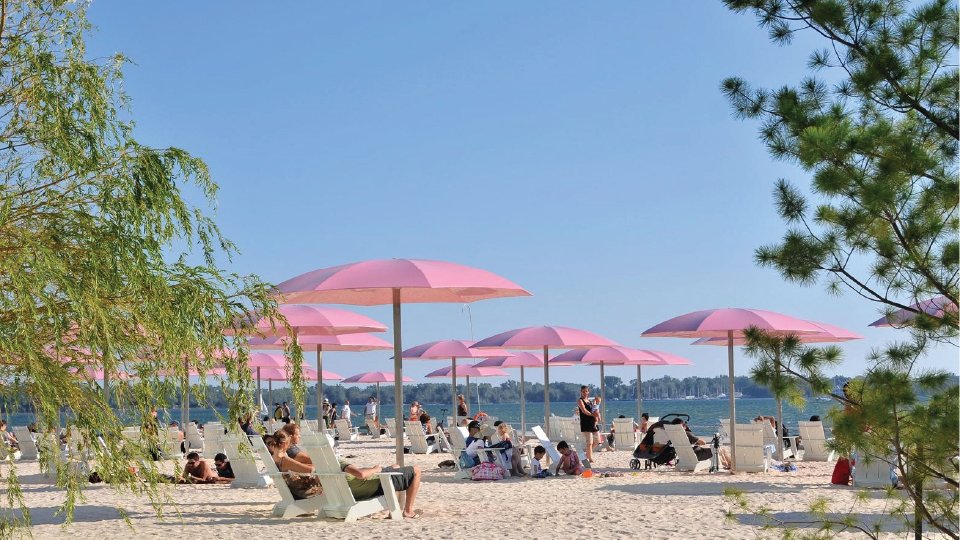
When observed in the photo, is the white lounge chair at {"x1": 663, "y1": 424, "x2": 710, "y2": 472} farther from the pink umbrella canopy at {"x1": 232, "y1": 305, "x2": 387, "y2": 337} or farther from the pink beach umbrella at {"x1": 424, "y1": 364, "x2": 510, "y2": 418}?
the pink beach umbrella at {"x1": 424, "y1": 364, "x2": 510, "y2": 418}

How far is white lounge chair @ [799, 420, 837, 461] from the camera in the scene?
1552 centimetres

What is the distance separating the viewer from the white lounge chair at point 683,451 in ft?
45.4

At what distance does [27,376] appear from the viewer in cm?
561

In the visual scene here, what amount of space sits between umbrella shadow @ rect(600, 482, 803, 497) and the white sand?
0.04 ft

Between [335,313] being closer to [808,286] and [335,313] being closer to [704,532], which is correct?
[704,532]

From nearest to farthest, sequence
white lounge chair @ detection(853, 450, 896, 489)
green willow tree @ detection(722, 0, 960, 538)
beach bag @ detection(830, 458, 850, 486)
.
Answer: green willow tree @ detection(722, 0, 960, 538)
white lounge chair @ detection(853, 450, 896, 489)
beach bag @ detection(830, 458, 850, 486)

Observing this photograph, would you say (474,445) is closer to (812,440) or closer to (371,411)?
(812,440)

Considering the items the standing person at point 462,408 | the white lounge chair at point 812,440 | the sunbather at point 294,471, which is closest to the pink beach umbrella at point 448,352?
the standing person at point 462,408

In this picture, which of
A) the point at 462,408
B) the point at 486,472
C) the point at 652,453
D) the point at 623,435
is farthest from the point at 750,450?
the point at 462,408

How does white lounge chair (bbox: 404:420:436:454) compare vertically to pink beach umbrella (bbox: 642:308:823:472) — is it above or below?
below

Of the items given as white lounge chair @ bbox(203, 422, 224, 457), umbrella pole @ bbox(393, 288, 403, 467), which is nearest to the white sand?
umbrella pole @ bbox(393, 288, 403, 467)

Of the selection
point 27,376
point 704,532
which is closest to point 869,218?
point 704,532

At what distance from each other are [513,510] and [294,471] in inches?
80.3

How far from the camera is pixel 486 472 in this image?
1302 centimetres
